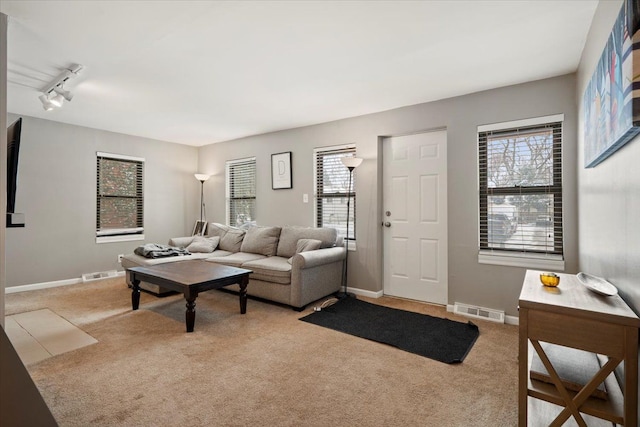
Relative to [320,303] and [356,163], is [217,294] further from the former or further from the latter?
[356,163]

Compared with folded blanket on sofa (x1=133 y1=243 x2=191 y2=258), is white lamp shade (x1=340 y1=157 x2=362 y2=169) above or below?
above

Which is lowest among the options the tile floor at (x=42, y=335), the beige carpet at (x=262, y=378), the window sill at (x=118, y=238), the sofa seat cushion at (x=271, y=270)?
the beige carpet at (x=262, y=378)

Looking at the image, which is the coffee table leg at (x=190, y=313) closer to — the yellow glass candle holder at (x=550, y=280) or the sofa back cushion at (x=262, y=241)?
the sofa back cushion at (x=262, y=241)

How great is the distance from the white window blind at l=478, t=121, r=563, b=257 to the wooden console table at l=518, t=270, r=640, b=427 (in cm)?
175

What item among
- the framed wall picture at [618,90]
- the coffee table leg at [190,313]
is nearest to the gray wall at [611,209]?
the framed wall picture at [618,90]

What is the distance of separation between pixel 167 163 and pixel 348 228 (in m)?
3.76

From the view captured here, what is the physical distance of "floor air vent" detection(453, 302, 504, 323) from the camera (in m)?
3.21

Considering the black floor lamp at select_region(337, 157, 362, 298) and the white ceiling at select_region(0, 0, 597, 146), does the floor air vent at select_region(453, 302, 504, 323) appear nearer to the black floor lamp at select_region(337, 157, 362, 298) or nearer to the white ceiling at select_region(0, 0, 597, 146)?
the black floor lamp at select_region(337, 157, 362, 298)

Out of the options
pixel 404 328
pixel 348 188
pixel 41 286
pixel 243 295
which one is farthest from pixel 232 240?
pixel 404 328

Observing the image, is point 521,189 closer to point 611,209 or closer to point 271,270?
point 611,209

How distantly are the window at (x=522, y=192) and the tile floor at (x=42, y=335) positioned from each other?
3.91 m

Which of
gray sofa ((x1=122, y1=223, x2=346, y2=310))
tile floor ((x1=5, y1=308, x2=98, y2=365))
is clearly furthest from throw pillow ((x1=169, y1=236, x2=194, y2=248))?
tile floor ((x1=5, y1=308, x2=98, y2=365))

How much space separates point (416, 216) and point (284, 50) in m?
2.42

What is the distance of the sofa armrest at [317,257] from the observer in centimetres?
354
